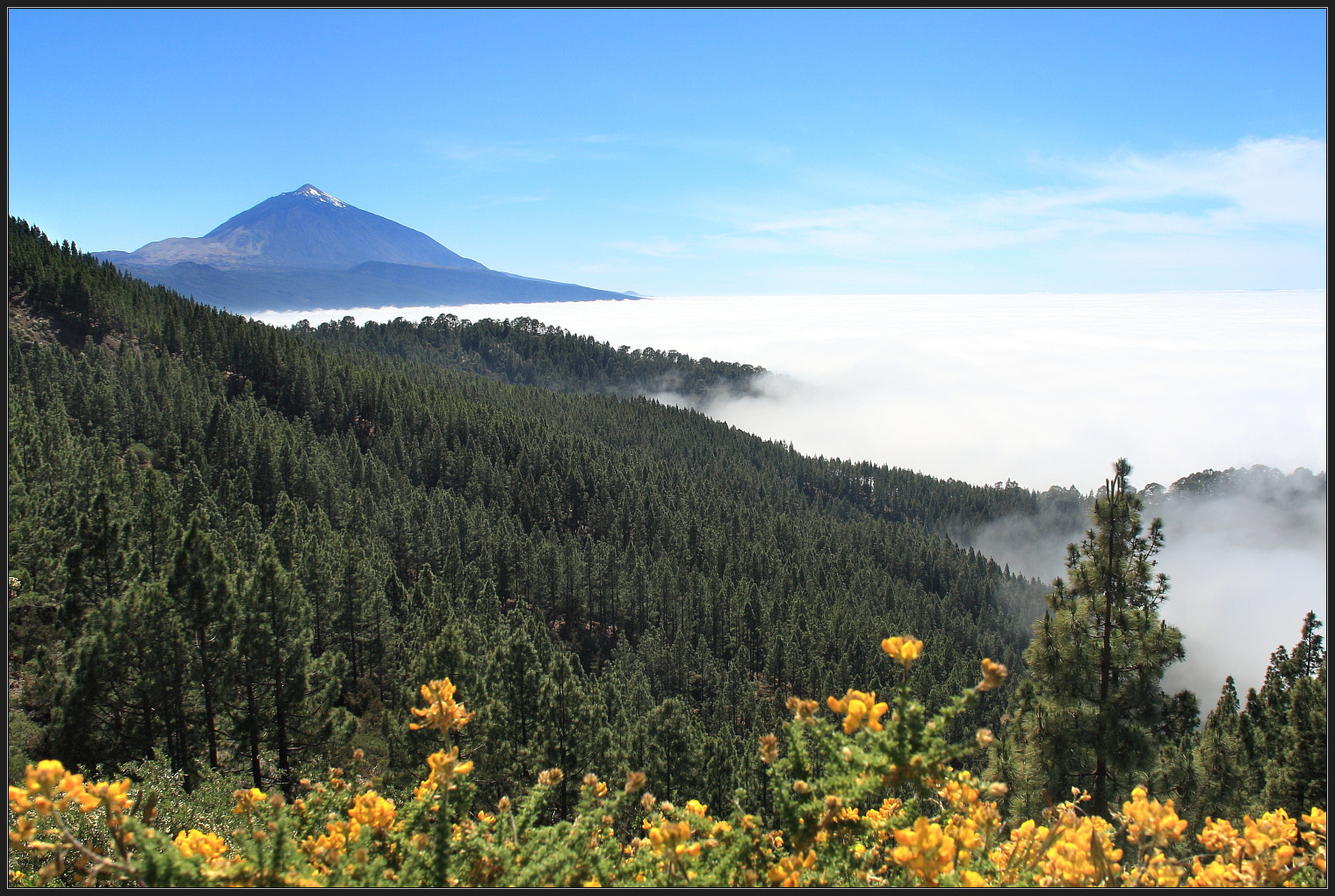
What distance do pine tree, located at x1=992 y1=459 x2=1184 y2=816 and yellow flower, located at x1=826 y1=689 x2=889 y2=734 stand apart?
8649 millimetres

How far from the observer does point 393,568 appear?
166 feet

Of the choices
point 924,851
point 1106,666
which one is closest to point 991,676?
point 924,851

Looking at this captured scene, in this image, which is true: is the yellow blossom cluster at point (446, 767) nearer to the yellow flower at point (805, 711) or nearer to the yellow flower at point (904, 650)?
the yellow flower at point (805, 711)

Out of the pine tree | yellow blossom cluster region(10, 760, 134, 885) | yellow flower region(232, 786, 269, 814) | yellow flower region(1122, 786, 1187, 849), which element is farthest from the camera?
the pine tree

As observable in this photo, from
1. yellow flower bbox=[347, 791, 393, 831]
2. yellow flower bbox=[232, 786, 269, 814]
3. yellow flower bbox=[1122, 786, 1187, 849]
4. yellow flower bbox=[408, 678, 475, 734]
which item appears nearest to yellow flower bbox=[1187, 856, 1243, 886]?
yellow flower bbox=[1122, 786, 1187, 849]

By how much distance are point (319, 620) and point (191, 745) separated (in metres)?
13.8

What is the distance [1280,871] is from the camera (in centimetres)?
503

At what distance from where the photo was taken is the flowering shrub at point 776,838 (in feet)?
15.1

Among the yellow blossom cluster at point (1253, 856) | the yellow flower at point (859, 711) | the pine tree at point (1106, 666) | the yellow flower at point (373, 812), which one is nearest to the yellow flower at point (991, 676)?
the yellow flower at point (859, 711)

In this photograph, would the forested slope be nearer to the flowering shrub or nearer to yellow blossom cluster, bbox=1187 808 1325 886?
the flowering shrub

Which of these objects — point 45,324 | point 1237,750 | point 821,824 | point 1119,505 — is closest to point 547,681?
point 1119,505

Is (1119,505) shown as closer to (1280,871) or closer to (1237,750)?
(1280,871)

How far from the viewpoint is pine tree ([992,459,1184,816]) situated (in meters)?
11.8

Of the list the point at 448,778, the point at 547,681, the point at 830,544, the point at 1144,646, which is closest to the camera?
the point at 448,778
